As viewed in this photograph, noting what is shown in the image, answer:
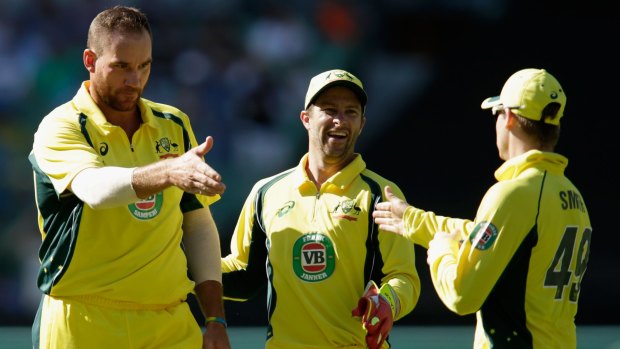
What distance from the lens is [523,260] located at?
4027 millimetres

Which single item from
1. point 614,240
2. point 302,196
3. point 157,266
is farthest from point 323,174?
point 614,240

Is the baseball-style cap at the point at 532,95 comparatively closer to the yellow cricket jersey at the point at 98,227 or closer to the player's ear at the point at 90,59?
the yellow cricket jersey at the point at 98,227

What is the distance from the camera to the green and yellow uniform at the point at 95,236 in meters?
4.26

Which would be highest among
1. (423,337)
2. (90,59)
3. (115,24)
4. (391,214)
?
(115,24)

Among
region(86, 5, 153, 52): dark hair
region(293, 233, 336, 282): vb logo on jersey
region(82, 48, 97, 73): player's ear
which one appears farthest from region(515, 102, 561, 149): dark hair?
region(82, 48, 97, 73): player's ear

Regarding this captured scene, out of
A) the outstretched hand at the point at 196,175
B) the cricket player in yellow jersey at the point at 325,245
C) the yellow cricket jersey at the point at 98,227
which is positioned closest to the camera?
the outstretched hand at the point at 196,175

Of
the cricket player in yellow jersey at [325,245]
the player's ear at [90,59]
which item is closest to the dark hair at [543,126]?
the cricket player in yellow jersey at [325,245]

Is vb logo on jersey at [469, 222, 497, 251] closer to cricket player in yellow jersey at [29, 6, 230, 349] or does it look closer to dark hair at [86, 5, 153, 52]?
cricket player in yellow jersey at [29, 6, 230, 349]

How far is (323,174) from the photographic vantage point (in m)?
5.04

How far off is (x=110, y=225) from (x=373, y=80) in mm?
5816

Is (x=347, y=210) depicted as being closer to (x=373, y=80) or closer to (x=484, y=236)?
(x=484, y=236)

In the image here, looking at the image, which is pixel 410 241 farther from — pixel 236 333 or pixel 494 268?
pixel 236 333

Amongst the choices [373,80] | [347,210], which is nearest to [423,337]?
[373,80]

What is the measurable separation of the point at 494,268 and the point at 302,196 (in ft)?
4.11
